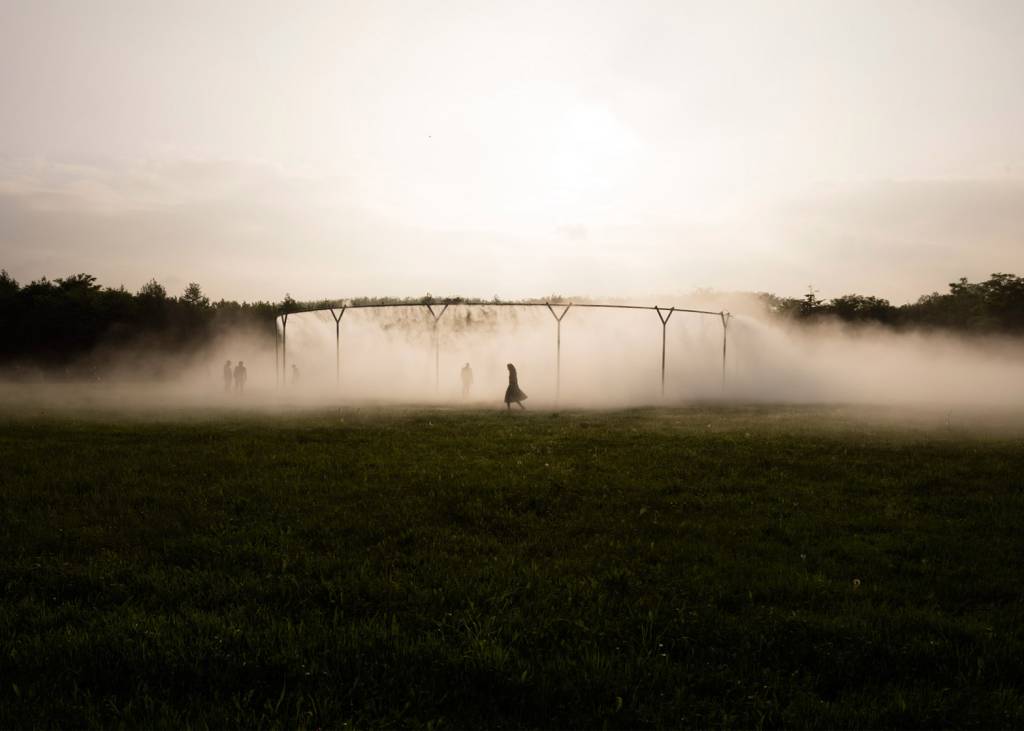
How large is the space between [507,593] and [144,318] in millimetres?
99340

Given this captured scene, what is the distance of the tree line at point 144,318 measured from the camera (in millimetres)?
80688

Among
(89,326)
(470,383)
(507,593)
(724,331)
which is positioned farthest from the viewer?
(89,326)

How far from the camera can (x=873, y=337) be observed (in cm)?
8250

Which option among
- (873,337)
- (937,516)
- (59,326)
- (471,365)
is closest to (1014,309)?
(873,337)

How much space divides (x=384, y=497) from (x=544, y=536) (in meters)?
2.94

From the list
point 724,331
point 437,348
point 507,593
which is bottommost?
point 507,593

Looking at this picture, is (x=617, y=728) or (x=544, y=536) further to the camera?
(x=544, y=536)

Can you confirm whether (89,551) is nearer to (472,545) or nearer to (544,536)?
(472,545)

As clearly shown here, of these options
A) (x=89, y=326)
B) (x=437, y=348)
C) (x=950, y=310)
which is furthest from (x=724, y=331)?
(x=89, y=326)

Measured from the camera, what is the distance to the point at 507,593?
20.9 ft

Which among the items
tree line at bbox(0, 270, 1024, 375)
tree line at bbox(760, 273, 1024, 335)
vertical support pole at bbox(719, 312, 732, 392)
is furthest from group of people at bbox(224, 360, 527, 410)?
tree line at bbox(760, 273, 1024, 335)

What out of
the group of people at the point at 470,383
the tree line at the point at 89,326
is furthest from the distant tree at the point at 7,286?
the group of people at the point at 470,383

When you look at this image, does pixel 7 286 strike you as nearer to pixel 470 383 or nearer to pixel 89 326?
pixel 89 326

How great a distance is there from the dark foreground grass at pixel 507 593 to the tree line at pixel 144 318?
226 ft
